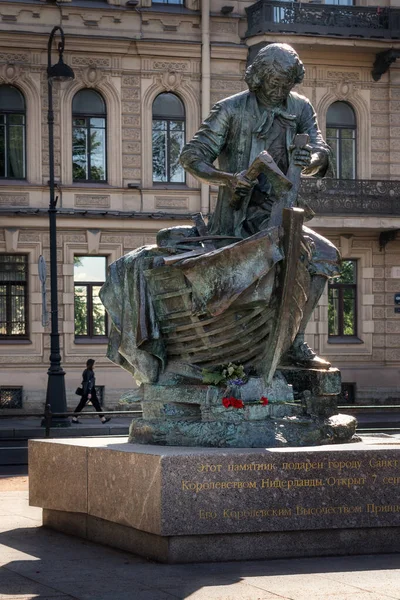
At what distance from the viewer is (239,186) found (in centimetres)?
1034

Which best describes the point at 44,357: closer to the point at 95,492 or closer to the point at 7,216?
the point at 7,216

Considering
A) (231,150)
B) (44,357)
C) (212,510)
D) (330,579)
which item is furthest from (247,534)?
(44,357)

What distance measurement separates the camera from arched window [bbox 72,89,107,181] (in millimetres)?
31859

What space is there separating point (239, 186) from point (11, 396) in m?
20.4

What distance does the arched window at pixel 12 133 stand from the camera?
31266 millimetres

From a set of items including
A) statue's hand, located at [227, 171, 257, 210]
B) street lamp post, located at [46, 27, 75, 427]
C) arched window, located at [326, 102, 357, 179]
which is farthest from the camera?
arched window, located at [326, 102, 357, 179]

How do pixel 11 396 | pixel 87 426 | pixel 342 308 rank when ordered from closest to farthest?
1. pixel 87 426
2. pixel 11 396
3. pixel 342 308

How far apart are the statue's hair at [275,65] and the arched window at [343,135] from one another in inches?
906

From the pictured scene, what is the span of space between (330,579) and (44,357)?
2299cm

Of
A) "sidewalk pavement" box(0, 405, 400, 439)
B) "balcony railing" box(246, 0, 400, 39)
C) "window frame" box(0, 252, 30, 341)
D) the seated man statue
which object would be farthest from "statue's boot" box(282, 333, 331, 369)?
"balcony railing" box(246, 0, 400, 39)

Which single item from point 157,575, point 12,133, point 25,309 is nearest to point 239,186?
point 157,575

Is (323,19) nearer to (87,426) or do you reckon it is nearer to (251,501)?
(87,426)

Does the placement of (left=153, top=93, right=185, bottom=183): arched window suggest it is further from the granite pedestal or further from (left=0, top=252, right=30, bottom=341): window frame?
the granite pedestal

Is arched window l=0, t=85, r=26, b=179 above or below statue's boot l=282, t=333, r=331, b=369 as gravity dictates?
above
